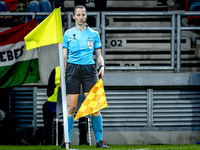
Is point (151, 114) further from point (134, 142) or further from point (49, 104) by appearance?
point (49, 104)

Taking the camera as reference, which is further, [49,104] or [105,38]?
[105,38]

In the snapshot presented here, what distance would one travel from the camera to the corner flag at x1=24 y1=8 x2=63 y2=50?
5332 mm

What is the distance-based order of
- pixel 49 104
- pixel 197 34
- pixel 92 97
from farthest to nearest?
pixel 197 34 → pixel 49 104 → pixel 92 97

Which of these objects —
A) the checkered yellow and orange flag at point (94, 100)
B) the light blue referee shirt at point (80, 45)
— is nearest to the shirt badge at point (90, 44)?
the light blue referee shirt at point (80, 45)

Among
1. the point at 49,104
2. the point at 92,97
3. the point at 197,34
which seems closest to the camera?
the point at 92,97

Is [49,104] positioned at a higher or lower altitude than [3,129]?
higher

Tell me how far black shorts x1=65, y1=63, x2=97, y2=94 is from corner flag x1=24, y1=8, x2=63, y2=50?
63 centimetres

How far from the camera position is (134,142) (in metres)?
8.04

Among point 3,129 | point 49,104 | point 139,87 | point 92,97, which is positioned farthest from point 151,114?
point 3,129

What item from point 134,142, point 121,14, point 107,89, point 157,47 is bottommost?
point 134,142

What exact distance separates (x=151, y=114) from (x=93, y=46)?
9.68 ft

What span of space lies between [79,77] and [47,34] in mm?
907

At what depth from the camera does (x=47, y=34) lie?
5.39 metres

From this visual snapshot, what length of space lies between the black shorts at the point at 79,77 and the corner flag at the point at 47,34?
63cm
